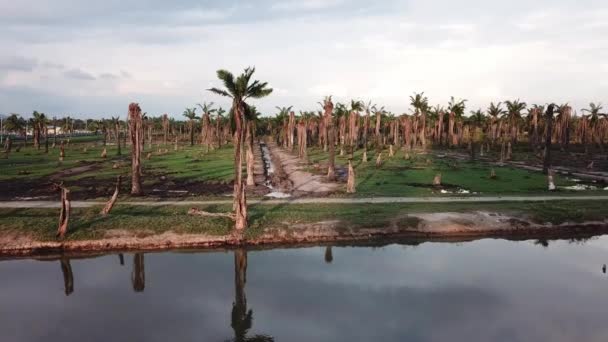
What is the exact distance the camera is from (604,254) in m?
27.3

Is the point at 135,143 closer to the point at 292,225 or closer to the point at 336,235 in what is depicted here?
the point at 292,225

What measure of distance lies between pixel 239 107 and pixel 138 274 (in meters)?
12.3

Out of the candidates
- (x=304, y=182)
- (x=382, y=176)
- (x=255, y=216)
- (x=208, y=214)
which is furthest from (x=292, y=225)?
(x=382, y=176)

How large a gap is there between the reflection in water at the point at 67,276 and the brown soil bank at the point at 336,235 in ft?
4.61

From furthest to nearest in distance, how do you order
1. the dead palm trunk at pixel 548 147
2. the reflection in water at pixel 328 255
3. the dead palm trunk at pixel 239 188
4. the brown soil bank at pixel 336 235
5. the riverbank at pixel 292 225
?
the dead palm trunk at pixel 548 147 < the dead palm trunk at pixel 239 188 < the riverbank at pixel 292 225 < the brown soil bank at pixel 336 235 < the reflection in water at pixel 328 255

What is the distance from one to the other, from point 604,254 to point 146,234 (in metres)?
28.1

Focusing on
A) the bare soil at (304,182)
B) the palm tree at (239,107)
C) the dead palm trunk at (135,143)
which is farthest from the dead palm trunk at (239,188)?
the dead palm trunk at (135,143)

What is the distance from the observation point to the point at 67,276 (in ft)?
77.6

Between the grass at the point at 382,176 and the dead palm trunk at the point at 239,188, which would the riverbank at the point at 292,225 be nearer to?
the dead palm trunk at the point at 239,188

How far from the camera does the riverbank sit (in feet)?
91.6

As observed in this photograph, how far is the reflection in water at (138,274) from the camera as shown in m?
22.2

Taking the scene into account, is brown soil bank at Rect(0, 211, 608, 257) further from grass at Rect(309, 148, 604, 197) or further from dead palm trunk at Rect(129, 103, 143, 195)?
dead palm trunk at Rect(129, 103, 143, 195)

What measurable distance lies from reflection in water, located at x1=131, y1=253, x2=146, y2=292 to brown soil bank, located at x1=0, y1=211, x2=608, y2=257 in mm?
1397

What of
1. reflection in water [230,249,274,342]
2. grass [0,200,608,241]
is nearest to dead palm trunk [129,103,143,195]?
grass [0,200,608,241]
